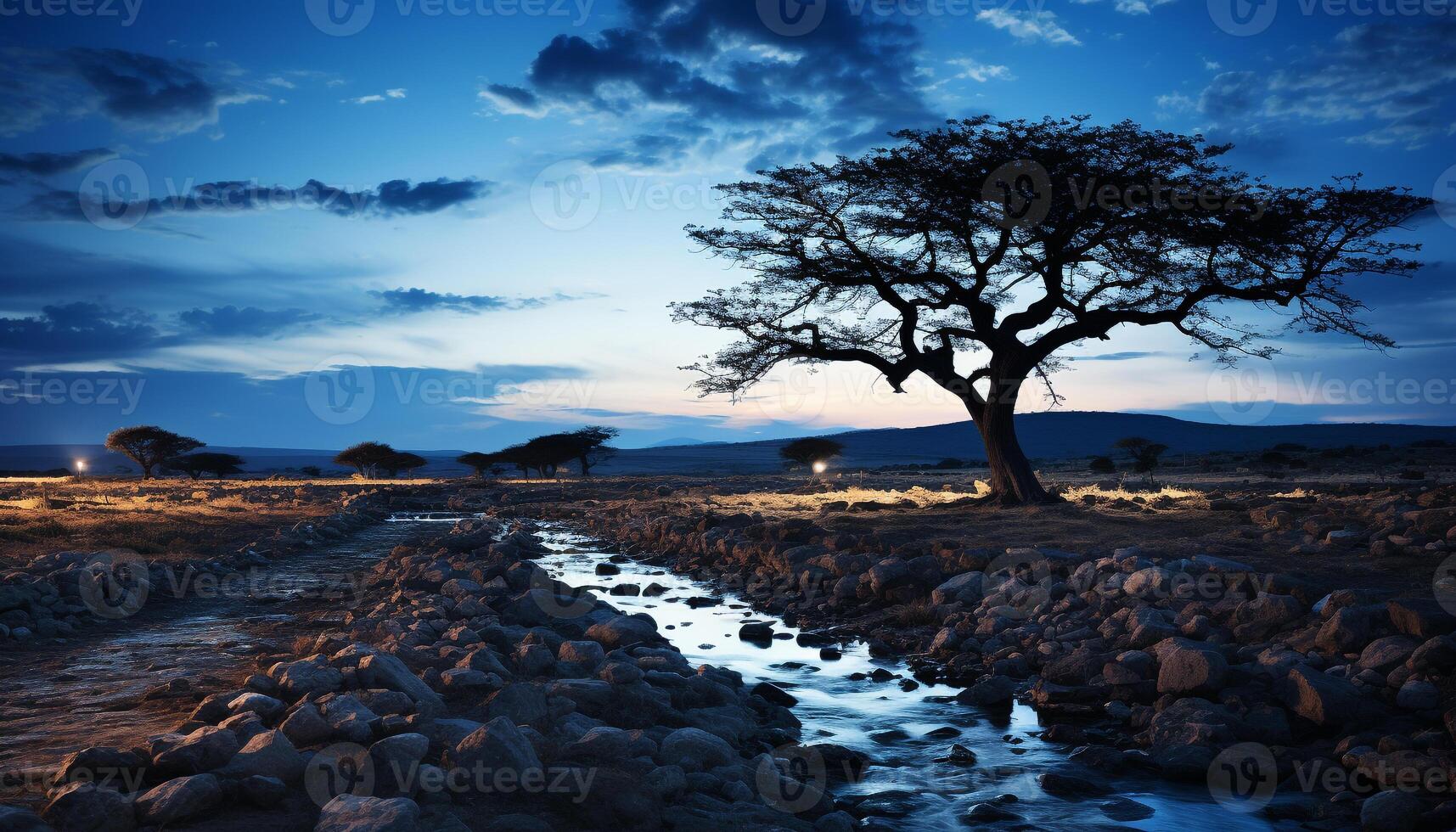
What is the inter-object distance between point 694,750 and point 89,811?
306 centimetres

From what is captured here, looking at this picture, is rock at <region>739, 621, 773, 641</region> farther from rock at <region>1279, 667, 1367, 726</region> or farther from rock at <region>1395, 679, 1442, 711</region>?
rock at <region>1395, 679, 1442, 711</region>

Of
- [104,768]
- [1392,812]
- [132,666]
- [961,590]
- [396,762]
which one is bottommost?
[1392,812]

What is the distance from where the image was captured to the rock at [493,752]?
15.7ft

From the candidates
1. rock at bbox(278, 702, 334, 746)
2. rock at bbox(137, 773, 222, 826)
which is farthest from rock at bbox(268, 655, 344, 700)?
rock at bbox(137, 773, 222, 826)

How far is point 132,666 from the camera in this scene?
7.55m

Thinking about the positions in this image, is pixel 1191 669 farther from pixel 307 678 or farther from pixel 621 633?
pixel 307 678

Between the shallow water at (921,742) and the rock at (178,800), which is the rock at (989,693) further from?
the rock at (178,800)

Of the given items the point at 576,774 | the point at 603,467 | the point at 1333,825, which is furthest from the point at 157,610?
the point at 603,467

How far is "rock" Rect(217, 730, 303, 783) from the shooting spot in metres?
4.45

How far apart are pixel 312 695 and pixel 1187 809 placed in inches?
218

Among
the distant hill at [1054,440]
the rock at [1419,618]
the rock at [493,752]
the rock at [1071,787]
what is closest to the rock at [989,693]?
the rock at [1071,787]

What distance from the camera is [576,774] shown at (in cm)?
489

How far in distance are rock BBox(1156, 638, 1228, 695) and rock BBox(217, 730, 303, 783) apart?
6.38 m

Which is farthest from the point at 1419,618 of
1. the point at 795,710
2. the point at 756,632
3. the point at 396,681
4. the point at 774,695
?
the point at 396,681
